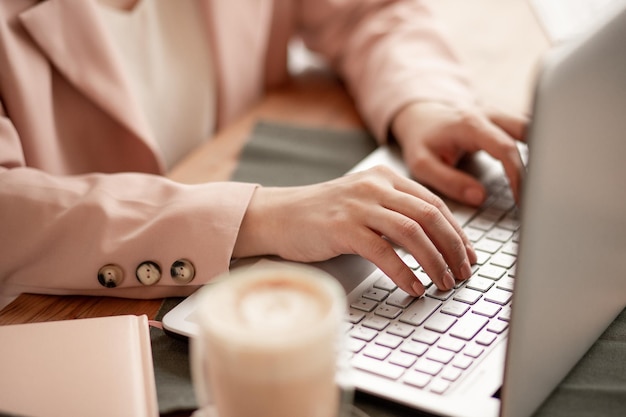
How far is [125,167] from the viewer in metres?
0.95

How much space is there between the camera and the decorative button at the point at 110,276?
686 millimetres

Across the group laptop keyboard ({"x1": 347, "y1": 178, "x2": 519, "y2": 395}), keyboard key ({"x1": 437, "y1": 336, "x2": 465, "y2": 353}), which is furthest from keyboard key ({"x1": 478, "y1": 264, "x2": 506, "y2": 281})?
keyboard key ({"x1": 437, "y1": 336, "x2": 465, "y2": 353})

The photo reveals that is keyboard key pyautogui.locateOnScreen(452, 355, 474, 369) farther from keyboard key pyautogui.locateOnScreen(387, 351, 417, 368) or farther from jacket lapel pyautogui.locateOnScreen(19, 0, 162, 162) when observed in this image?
jacket lapel pyautogui.locateOnScreen(19, 0, 162, 162)

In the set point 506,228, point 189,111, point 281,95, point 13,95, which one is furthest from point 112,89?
point 506,228

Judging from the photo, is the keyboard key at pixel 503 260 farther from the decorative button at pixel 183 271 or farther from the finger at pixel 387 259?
the decorative button at pixel 183 271

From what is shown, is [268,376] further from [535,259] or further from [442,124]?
[442,124]

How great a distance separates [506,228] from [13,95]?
507 mm

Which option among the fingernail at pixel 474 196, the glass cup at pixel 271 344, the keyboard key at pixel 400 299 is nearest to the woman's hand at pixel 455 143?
the fingernail at pixel 474 196

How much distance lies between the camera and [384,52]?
1094 mm

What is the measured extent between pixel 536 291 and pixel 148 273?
0.34 metres

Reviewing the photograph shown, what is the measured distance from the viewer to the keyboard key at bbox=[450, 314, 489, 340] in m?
0.60

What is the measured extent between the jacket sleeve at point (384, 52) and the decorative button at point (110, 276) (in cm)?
41

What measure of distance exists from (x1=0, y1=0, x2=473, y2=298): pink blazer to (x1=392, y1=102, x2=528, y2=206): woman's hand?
5 centimetres

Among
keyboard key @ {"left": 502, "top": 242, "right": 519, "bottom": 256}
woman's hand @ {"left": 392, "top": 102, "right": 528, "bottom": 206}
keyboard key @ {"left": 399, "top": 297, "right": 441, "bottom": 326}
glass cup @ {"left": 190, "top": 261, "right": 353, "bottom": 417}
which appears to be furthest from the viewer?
woman's hand @ {"left": 392, "top": 102, "right": 528, "bottom": 206}
